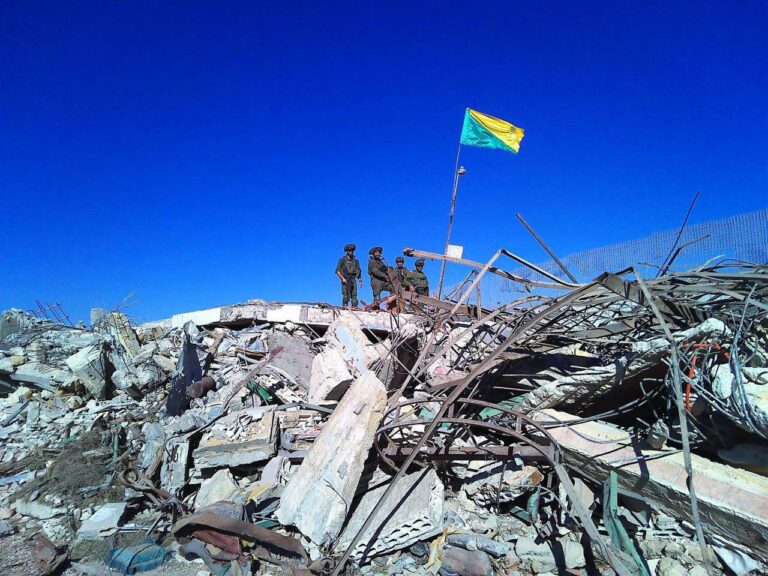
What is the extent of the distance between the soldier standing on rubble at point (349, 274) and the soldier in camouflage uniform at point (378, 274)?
35 centimetres

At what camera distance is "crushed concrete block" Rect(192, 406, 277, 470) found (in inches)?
157

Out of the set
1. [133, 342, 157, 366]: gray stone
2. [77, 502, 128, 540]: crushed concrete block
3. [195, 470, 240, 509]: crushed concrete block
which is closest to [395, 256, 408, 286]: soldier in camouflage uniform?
[133, 342, 157, 366]: gray stone

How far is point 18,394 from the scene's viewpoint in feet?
21.0

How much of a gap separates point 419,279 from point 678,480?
32.6 feet

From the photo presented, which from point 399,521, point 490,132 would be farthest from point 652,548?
point 490,132

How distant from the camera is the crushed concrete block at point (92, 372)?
6277 mm

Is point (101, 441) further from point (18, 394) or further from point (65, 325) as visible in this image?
point (65, 325)

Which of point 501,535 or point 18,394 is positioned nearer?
point 501,535

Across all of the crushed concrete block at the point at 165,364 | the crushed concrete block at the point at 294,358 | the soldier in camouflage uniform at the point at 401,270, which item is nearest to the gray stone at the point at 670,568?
the crushed concrete block at the point at 294,358

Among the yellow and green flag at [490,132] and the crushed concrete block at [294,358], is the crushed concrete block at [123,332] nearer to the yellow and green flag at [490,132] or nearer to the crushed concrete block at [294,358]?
the crushed concrete block at [294,358]

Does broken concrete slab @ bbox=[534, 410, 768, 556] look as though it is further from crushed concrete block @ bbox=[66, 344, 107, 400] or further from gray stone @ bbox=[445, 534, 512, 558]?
crushed concrete block @ bbox=[66, 344, 107, 400]

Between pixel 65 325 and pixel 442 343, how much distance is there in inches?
321

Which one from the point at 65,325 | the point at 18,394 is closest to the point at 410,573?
the point at 18,394

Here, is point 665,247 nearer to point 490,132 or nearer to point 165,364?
point 490,132
